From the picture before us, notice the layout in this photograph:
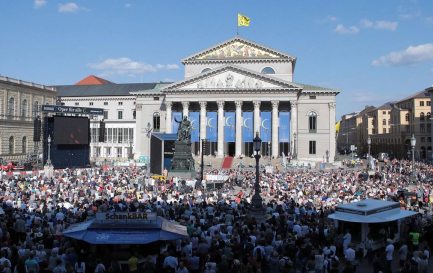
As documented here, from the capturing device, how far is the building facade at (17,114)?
6884cm

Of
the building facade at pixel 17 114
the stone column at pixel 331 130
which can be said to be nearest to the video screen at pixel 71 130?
the building facade at pixel 17 114

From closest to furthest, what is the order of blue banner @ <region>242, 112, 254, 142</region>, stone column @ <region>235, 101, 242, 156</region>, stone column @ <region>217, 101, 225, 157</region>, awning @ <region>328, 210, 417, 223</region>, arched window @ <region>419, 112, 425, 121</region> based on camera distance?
1. awning @ <region>328, 210, 417, 223</region>
2. stone column @ <region>235, 101, 242, 156</region>
3. stone column @ <region>217, 101, 225, 157</region>
4. blue banner @ <region>242, 112, 254, 142</region>
5. arched window @ <region>419, 112, 425, 121</region>

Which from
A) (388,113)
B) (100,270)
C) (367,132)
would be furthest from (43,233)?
(367,132)

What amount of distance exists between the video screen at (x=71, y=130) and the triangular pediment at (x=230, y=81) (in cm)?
1757

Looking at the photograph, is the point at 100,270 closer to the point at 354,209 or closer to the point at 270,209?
the point at 354,209

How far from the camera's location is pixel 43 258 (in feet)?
44.6

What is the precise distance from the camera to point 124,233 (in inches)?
552

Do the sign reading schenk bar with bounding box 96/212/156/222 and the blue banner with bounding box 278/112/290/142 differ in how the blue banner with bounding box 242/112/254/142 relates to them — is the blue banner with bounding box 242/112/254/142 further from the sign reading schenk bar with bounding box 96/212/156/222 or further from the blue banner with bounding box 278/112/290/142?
the sign reading schenk bar with bounding box 96/212/156/222

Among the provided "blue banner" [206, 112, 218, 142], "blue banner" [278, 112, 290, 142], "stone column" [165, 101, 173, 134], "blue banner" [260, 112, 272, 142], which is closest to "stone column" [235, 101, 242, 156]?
"blue banner" [260, 112, 272, 142]

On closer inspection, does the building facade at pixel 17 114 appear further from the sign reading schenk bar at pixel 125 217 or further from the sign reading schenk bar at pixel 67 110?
the sign reading schenk bar at pixel 125 217

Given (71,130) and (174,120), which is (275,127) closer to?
(174,120)

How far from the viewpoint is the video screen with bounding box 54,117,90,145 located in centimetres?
6066

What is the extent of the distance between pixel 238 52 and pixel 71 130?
32463mm

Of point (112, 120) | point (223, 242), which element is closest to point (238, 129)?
point (112, 120)
